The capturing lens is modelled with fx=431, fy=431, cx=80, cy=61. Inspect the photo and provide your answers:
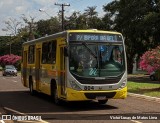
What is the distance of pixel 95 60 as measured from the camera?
53.4 ft

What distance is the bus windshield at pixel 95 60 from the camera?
16.1 m

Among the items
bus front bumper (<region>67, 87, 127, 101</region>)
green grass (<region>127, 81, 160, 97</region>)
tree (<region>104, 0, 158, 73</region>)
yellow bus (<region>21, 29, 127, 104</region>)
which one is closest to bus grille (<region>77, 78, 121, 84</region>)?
yellow bus (<region>21, 29, 127, 104</region>)

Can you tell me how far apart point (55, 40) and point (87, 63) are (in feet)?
8.33

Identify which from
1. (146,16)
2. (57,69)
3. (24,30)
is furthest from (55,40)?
(24,30)

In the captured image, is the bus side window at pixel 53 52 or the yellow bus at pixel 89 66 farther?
the bus side window at pixel 53 52

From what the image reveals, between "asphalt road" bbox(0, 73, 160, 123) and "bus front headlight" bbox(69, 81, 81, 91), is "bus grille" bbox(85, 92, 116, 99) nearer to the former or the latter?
"bus front headlight" bbox(69, 81, 81, 91)

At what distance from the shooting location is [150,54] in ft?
80.0

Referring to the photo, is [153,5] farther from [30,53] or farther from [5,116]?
[5,116]

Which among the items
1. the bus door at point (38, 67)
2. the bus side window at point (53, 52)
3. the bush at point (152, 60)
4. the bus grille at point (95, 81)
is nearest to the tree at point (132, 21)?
the bush at point (152, 60)

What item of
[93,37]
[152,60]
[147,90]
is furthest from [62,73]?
[147,90]

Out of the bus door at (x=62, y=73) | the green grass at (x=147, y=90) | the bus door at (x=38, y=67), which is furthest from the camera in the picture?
the green grass at (x=147, y=90)

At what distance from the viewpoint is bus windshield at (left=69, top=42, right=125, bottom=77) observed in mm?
16094

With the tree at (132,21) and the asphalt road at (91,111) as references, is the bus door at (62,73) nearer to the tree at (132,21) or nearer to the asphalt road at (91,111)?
the asphalt road at (91,111)

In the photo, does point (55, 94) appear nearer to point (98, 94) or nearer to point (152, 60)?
point (98, 94)
